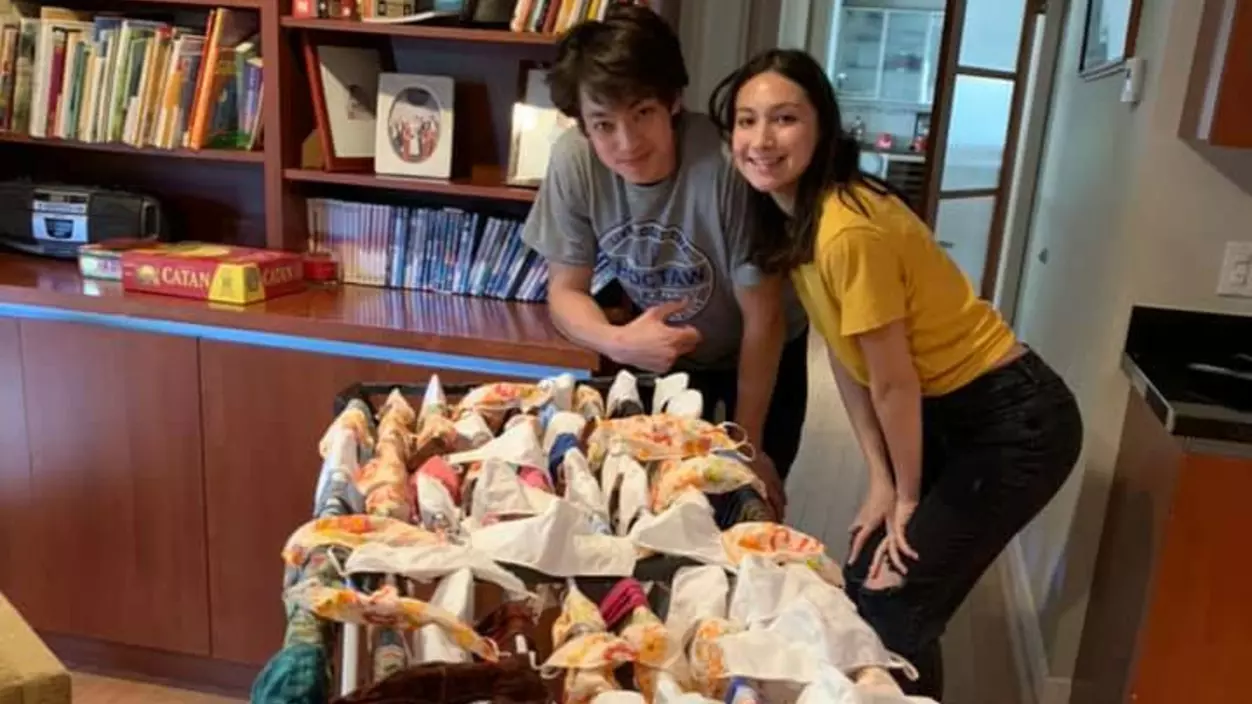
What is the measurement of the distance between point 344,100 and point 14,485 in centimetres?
108

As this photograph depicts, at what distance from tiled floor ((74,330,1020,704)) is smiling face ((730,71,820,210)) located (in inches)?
56.4

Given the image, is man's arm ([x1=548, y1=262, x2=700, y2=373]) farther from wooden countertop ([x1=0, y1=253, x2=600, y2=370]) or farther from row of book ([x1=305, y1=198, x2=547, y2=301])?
row of book ([x1=305, y1=198, x2=547, y2=301])

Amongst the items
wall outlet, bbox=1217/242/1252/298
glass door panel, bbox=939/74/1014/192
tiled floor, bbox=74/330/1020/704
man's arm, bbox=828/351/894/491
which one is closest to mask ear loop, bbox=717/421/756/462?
man's arm, bbox=828/351/894/491

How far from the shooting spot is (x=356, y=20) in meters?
2.25

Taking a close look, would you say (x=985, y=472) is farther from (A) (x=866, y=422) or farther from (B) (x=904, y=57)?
(B) (x=904, y=57)

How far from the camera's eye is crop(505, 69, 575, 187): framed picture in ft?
7.52

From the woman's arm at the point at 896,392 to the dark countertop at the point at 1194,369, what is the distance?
1.37ft

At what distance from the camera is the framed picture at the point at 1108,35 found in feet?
7.48

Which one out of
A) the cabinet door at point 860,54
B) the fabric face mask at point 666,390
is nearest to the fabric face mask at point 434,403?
the fabric face mask at point 666,390

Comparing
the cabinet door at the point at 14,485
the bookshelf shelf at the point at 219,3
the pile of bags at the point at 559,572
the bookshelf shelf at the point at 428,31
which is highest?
the bookshelf shelf at the point at 219,3

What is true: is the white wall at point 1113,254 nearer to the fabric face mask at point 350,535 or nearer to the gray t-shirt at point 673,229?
the gray t-shirt at point 673,229

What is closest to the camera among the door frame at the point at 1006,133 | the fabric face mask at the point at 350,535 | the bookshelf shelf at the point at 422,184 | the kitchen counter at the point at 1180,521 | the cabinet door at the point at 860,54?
the fabric face mask at the point at 350,535

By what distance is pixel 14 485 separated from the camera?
2.36 metres

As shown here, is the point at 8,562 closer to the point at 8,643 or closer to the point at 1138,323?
the point at 8,643
